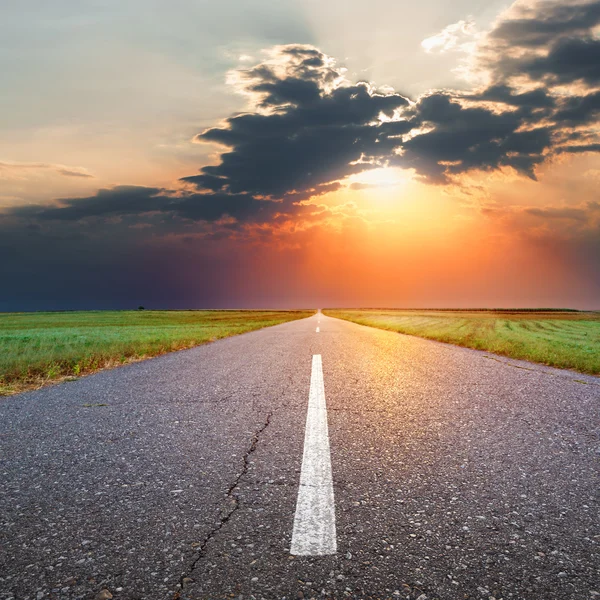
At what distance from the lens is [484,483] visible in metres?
3.19

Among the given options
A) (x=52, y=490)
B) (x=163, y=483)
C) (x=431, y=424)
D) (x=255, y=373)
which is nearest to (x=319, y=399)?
(x=431, y=424)

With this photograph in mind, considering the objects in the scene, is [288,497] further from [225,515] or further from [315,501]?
[225,515]

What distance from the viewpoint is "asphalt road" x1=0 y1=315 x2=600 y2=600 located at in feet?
6.84

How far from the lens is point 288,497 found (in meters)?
2.93

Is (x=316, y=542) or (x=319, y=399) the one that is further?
(x=319, y=399)

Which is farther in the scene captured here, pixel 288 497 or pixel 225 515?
pixel 288 497

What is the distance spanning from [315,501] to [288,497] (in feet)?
0.64

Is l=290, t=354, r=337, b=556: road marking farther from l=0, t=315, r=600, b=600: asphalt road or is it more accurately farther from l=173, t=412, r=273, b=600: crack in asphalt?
l=173, t=412, r=273, b=600: crack in asphalt

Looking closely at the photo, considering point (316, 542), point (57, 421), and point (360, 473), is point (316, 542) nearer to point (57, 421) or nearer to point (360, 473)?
point (360, 473)

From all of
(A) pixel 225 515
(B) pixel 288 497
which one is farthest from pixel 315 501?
(A) pixel 225 515

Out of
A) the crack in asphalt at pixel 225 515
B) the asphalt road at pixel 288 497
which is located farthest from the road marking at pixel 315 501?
the crack in asphalt at pixel 225 515

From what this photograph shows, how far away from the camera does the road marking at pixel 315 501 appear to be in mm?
2344

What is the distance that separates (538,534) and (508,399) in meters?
3.93

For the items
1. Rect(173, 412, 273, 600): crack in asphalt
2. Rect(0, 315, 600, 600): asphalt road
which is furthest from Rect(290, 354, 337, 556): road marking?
Rect(173, 412, 273, 600): crack in asphalt
